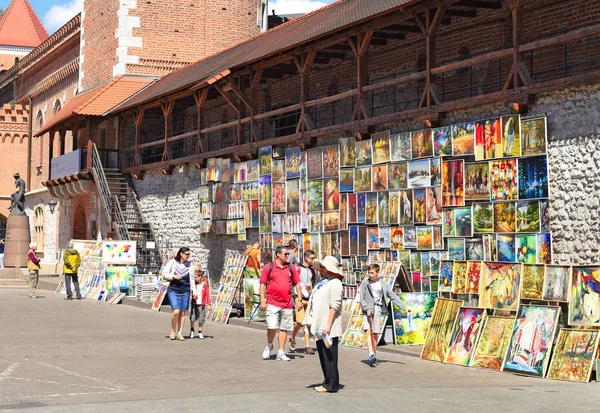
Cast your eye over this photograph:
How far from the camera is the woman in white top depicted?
1005 centimetres

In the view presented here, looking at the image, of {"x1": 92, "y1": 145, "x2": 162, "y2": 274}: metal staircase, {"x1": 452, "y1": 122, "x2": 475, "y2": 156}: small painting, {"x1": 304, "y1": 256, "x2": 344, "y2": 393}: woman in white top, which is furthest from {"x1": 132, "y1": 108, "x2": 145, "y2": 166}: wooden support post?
{"x1": 304, "y1": 256, "x2": 344, "y2": 393}: woman in white top

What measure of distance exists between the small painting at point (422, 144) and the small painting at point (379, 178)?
3.30 feet

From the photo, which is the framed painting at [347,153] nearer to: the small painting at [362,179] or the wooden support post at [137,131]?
the small painting at [362,179]

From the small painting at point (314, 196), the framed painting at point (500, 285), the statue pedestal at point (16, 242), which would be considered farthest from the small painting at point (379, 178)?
the statue pedestal at point (16, 242)

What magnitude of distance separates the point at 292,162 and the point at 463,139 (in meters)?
6.17

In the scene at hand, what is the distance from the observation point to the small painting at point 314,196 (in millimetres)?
21000

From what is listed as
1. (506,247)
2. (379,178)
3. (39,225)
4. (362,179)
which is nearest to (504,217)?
(506,247)

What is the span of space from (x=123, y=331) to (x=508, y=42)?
897cm

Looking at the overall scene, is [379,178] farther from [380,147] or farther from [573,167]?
[573,167]

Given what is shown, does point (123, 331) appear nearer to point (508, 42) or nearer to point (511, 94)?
point (511, 94)

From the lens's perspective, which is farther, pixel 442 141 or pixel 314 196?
pixel 314 196

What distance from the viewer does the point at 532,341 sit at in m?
11.8

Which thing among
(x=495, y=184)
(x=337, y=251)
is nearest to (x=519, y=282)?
(x=495, y=184)

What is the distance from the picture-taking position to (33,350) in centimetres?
1354
